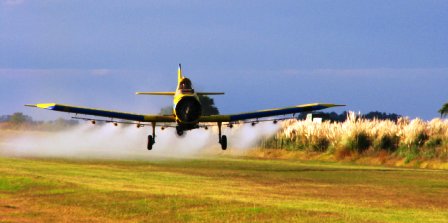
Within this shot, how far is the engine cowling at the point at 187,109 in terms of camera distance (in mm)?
36531

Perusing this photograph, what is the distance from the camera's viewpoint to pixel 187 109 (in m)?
36.5

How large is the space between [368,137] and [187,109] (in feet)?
Answer: 79.3

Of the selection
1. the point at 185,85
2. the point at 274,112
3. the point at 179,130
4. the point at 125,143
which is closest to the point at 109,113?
the point at 179,130

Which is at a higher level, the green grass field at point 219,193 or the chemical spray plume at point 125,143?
the chemical spray plume at point 125,143

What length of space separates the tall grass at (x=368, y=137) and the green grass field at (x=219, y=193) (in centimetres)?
500

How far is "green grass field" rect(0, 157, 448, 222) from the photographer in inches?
1077

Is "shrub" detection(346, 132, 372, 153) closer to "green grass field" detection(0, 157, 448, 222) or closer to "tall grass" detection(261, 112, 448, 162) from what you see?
"tall grass" detection(261, 112, 448, 162)

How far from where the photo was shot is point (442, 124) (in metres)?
54.9

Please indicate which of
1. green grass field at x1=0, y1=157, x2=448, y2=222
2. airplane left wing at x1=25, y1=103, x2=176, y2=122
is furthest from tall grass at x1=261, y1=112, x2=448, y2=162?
airplane left wing at x1=25, y1=103, x2=176, y2=122

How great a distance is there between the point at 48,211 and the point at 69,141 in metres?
56.1

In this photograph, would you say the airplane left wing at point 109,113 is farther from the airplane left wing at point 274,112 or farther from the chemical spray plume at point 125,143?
the chemical spray plume at point 125,143

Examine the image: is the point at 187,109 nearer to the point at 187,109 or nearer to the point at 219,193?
the point at 187,109

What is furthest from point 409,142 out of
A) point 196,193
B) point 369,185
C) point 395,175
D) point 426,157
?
point 196,193

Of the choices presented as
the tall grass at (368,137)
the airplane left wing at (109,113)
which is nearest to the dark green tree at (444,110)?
the tall grass at (368,137)
